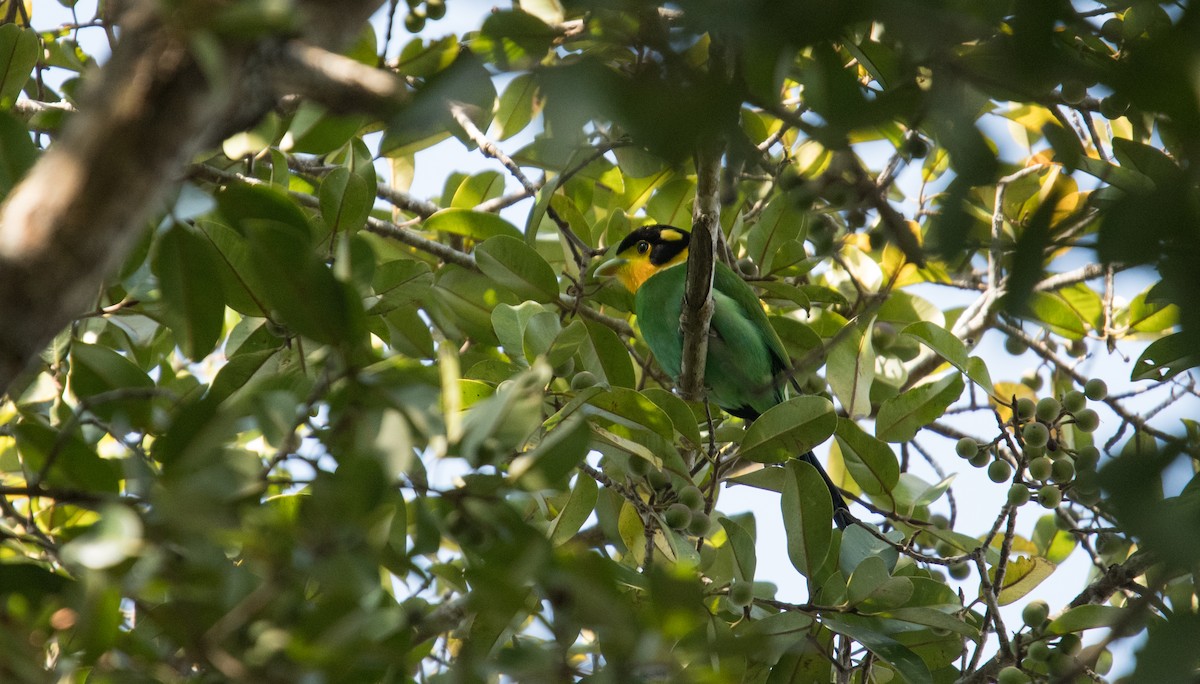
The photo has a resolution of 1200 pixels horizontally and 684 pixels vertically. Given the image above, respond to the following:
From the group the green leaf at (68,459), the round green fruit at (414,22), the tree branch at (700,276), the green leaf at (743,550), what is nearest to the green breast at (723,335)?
the tree branch at (700,276)

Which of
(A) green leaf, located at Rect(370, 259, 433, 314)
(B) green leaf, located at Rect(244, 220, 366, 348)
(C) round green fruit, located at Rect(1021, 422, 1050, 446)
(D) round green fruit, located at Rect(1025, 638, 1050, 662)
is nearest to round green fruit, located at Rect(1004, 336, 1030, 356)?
(C) round green fruit, located at Rect(1021, 422, 1050, 446)

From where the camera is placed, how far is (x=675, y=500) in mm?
2412

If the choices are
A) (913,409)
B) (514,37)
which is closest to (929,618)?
(913,409)

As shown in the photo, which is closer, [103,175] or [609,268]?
[103,175]

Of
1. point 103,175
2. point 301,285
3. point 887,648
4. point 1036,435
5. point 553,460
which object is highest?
point 103,175

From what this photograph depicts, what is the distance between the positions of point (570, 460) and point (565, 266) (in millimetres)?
1939

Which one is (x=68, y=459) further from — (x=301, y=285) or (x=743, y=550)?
(x=743, y=550)

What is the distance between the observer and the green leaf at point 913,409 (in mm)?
2582

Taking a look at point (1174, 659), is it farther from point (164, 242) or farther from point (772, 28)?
point (164, 242)

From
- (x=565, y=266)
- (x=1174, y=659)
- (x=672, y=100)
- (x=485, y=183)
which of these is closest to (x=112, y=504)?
(x=672, y=100)

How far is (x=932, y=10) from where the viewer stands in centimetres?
93

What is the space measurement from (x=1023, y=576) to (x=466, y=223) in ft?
5.78

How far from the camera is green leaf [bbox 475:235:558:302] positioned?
257 cm

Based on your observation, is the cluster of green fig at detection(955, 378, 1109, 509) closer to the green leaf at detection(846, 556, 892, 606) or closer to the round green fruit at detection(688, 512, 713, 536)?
the green leaf at detection(846, 556, 892, 606)
